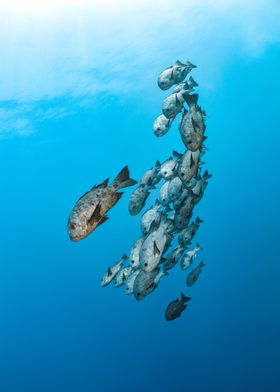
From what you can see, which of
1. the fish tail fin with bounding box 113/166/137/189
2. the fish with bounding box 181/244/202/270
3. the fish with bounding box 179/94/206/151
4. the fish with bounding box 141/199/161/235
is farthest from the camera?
the fish with bounding box 181/244/202/270

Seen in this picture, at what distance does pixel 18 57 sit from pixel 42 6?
371 cm

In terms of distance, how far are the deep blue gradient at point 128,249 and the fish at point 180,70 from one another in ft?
74.8

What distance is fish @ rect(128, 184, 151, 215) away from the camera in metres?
6.67

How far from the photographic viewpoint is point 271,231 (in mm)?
29500

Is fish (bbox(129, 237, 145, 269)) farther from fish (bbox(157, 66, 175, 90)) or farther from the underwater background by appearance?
the underwater background

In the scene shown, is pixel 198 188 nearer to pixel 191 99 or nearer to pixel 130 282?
pixel 191 99

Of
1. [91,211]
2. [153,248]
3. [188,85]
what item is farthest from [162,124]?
[91,211]

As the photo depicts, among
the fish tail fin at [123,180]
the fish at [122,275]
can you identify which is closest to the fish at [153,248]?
the fish tail fin at [123,180]

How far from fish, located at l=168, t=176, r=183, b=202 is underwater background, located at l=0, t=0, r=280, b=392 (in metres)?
15.9

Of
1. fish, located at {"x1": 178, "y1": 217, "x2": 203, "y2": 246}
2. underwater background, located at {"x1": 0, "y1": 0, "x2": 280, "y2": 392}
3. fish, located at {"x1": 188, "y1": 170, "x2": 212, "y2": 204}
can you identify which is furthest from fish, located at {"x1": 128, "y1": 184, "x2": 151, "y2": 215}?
underwater background, located at {"x1": 0, "y1": 0, "x2": 280, "y2": 392}

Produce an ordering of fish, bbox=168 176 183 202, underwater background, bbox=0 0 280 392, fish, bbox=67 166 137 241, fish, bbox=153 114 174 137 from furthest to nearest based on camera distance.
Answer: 1. underwater background, bbox=0 0 280 392
2. fish, bbox=153 114 174 137
3. fish, bbox=168 176 183 202
4. fish, bbox=67 166 137 241

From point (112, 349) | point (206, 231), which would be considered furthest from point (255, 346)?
point (112, 349)

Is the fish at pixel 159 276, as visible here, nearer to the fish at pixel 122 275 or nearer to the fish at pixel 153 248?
the fish at pixel 153 248

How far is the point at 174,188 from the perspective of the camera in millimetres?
6168
